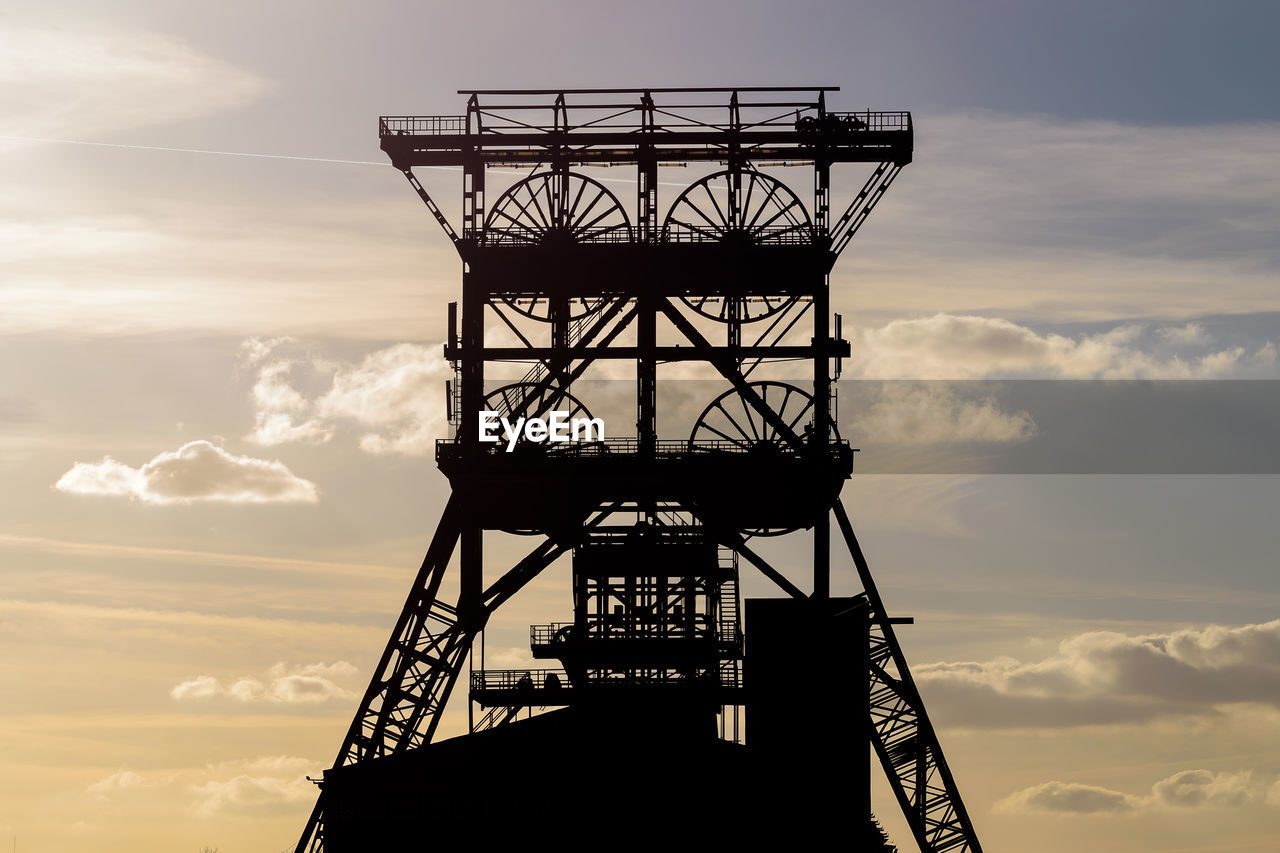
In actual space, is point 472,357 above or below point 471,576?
above

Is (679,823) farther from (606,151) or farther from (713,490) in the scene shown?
(606,151)

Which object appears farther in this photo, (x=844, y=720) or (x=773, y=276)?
(x=773, y=276)

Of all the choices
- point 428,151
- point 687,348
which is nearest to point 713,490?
point 687,348

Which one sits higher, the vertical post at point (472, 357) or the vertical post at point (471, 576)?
the vertical post at point (472, 357)

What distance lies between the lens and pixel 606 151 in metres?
85.9

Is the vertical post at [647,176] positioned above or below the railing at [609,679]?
above

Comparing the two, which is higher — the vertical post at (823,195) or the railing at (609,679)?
the vertical post at (823,195)

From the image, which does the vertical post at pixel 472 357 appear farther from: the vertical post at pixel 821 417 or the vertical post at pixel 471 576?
the vertical post at pixel 821 417

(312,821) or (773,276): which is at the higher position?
(773,276)

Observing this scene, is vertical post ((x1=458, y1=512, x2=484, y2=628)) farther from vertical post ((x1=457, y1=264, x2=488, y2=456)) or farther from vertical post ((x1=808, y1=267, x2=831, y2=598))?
vertical post ((x1=808, y1=267, x2=831, y2=598))

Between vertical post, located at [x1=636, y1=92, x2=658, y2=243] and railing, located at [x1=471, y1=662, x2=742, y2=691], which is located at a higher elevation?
vertical post, located at [x1=636, y1=92, x2=658, y2=243]

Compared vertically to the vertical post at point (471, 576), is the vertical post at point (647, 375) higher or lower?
higher

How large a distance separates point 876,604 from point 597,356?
47.8ft

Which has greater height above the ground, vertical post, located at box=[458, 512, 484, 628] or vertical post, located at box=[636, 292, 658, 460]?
vertical post, located at box=[636, 292, 658, 460]
